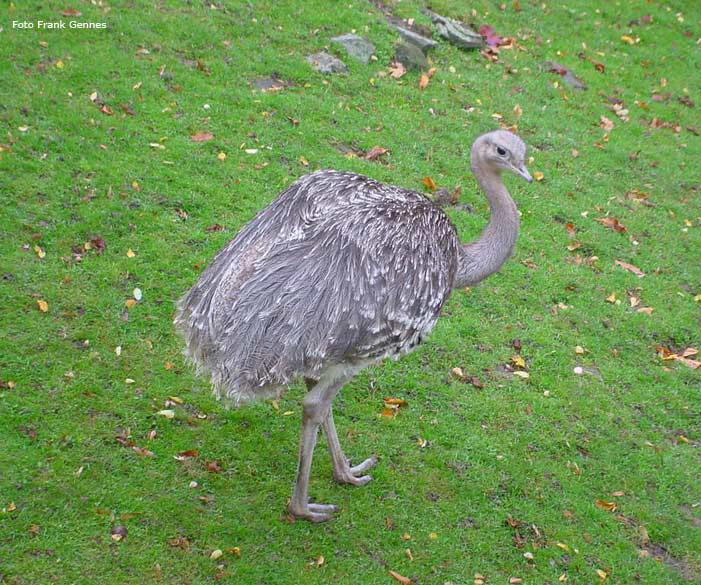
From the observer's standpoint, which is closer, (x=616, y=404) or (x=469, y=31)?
(x=616, y=404)

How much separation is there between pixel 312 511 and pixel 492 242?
2227 millimetres

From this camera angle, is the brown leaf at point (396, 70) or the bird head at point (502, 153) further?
the brown leaf at point (396, 70)

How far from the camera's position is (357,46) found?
10500 mm

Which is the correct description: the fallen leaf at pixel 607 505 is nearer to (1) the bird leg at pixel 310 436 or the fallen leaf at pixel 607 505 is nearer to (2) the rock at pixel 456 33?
(1) the bird leg at pixel 310 436

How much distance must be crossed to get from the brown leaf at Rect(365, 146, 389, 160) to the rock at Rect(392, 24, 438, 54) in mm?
2757

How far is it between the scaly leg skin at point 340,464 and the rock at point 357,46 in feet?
20.7

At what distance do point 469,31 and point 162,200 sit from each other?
6.36 m

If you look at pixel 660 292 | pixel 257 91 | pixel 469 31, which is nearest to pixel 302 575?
pixel 660 292

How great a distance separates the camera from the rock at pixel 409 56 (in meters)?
10.7

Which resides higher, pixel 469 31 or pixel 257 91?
pixel 469 31

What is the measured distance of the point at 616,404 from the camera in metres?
6.84

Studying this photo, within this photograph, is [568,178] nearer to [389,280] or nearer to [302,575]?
[389,280]

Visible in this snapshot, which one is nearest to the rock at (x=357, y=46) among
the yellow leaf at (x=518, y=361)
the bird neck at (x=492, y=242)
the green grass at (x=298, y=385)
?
the green grass at (x=298, y=385)

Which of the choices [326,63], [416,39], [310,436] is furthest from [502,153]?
[416,39]
